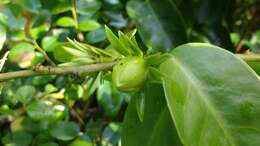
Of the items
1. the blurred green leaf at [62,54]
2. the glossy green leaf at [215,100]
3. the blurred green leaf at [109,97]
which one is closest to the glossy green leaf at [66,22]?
Result: the blurred green leaf at [109,97]

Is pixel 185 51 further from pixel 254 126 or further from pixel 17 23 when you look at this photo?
pixel 17 23

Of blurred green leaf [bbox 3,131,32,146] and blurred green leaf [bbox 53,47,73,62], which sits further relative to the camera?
blurred green leaf [bbox 3,131,32,146]

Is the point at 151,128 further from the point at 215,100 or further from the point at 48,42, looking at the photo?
the point at 48,42

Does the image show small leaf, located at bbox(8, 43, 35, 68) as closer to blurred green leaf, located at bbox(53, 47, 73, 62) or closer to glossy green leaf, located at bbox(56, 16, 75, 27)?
glossy green leaf, located at bbox(56, 16, 75, 27)

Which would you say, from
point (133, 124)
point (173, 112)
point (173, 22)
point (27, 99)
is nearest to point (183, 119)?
point (173, 112)

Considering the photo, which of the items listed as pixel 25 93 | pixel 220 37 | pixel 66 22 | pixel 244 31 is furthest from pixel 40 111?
pixel 244 31

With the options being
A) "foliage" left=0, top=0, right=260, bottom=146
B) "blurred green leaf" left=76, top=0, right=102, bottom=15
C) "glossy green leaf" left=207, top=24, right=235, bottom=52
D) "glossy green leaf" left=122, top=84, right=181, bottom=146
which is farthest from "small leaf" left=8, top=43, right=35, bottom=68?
"glossy green leaf" left=207, top=24, right=235, bottom=52

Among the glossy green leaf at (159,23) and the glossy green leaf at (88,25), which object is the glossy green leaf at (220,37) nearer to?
the glossy green leaf at (159,23)

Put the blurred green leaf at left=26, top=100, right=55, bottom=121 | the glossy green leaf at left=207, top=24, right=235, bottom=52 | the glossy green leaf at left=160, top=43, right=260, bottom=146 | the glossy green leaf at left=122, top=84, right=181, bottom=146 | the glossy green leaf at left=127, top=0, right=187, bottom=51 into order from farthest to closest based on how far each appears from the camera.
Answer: the glossy green leaf at left=207, top=24, right=235, bottom=52 → the glossy green leaf at left=127, top=0, right=187, bottom=51 → the blurred green leaf at left=26, top=100, right=55, bottom=121 → the glossy green leaf at left=122, top=84, right=181, bottom=146 → the glossy green leaf at left=160, top=43, right=260, bottom=146
